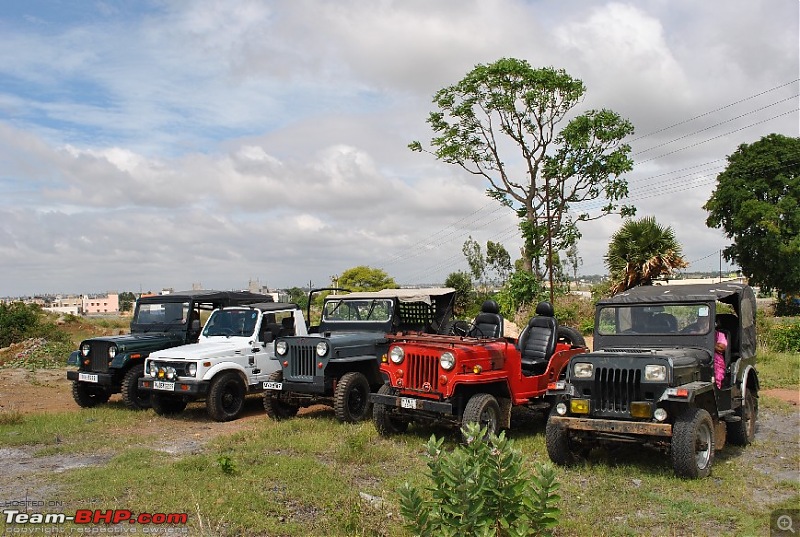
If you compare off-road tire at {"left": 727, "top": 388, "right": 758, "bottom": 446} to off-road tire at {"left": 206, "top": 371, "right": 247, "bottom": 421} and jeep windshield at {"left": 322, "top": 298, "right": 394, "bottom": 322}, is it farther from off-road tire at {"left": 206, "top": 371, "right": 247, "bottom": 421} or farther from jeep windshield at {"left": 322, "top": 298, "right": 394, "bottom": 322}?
off-road tire at {"left": 206, "top": 371, "right": 247, "bottom": 421}

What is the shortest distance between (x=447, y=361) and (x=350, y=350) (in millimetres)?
2608

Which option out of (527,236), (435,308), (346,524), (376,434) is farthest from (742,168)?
(346,524)

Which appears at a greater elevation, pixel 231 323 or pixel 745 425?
pixel 231 323

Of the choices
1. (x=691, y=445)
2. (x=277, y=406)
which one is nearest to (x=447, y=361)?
(x=691, y=445)

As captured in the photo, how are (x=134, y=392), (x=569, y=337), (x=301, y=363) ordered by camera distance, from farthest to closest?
(x=134, y=392) < (x=569, y=337) < (x=301, y=363)

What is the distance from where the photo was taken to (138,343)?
12.4 metres

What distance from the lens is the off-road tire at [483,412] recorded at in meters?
8.19

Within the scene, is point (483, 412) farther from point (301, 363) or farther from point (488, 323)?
point (301, 363)

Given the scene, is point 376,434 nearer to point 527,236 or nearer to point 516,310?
point 516,310

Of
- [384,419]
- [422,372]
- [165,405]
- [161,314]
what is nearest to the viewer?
[422,372]

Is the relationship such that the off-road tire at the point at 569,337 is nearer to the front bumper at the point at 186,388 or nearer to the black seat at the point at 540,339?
the black seat at the point at 540,339

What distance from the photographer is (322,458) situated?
8.04 metres

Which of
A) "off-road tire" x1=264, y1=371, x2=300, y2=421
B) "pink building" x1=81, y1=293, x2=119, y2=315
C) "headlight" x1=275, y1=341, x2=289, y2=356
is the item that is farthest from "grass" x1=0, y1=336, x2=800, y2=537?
"pink building" x1=81, y1=293, x2=119, y2=315

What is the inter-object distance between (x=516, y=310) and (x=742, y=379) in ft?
55.7
